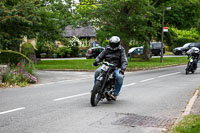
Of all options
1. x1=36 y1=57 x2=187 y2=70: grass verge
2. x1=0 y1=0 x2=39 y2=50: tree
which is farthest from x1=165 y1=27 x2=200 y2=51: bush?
x1=0 y1=0 x2=39 y2=50: tree

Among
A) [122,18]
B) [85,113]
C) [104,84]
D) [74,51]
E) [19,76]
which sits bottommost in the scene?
[85,113]

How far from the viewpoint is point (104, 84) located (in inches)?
336

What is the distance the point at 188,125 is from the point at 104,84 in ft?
9.71

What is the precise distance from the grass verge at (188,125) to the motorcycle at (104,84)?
91.2 inches

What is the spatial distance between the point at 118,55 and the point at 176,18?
2760 cm

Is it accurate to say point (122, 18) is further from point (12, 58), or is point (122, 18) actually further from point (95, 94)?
point (95, 94)

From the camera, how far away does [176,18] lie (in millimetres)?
35406

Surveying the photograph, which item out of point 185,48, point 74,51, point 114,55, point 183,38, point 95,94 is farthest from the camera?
point 183,38

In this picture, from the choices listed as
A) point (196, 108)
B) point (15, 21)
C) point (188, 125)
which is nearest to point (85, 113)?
point (188, 125)

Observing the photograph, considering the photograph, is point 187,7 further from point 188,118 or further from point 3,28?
point 188,118

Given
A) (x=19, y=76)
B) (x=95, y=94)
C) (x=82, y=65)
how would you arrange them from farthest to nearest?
(x=82, y=65) → (x=19, y=76) → (x=95, y=94)

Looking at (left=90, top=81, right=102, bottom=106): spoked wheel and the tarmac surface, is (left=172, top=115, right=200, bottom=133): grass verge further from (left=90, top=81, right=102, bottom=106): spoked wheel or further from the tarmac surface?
(left=90, top=81, right=102, bottom=106): spoked wheel

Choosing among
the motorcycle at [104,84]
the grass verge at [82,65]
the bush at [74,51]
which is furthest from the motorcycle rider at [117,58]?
the bush at [74,51]

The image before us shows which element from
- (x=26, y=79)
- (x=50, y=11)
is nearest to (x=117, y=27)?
(x=50, y=11)
